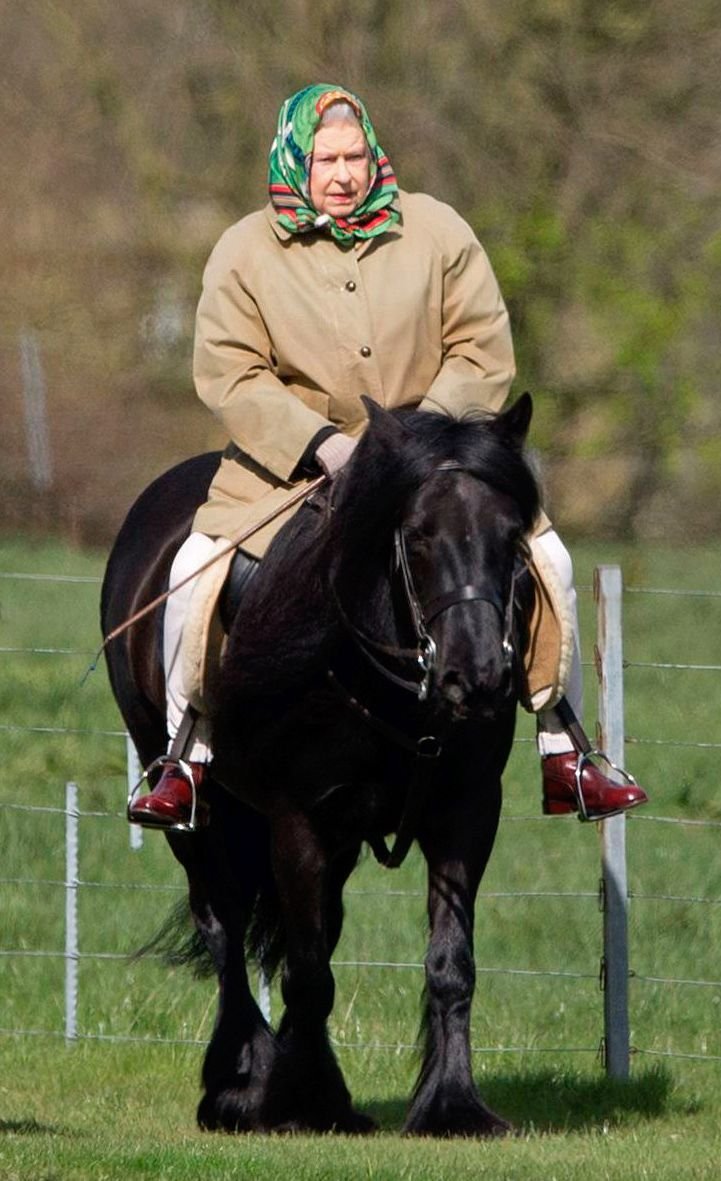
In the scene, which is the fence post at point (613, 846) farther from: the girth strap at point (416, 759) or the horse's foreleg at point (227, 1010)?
the girth strap at point (416, 759)

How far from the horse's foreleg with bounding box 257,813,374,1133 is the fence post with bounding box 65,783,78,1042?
209cm

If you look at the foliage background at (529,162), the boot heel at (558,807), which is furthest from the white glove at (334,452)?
the foliage background at (529,162)

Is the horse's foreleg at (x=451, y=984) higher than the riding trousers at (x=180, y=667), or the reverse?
the riding trousers at (x=180, y=667)

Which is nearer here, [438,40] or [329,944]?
[329,944]

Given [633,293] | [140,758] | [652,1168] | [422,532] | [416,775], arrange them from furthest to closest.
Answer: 1. [633,293]
2. [140,758]
3. [416,775]
4. [422,532]
5. [652,1168]

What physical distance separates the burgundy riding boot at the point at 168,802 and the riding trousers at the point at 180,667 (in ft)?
0.24

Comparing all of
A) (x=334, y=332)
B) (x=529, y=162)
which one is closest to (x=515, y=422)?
(x=334, y=332)

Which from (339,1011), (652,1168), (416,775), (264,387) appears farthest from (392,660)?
(339,1011)

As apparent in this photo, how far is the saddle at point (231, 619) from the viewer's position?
244 inches

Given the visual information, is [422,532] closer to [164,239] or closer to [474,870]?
[474,870]

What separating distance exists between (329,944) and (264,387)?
1.86 meters

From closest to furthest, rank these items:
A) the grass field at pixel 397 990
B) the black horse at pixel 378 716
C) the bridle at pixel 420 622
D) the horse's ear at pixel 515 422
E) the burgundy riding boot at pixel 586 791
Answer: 1. the bridle at pixel 420 622
2. the black horse at pixel 378 716
3. the grass field at pixel 397 990
4. the horse's ear at pixel 515 422
5. the burgundy riding boot at pixel 586 791

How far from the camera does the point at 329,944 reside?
6910mm

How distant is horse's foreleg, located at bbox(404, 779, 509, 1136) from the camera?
19.9 ft
